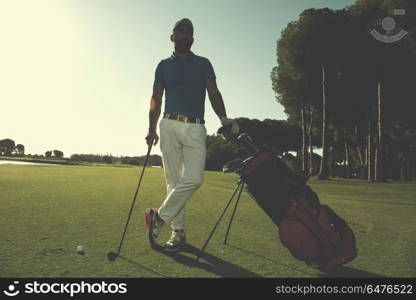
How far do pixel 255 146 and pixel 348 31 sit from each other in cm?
2908

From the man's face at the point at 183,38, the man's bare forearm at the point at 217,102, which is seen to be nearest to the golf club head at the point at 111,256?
the man's bare forearm at the point at 217,102

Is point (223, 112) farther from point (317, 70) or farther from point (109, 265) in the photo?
point (317, 70)

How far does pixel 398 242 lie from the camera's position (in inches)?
200

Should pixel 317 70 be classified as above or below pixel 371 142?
above

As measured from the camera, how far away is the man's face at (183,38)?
186 inches

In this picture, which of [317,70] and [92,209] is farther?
[317,70]

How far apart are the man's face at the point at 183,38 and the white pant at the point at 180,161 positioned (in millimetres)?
1039

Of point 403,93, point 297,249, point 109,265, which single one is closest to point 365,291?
point 297,249

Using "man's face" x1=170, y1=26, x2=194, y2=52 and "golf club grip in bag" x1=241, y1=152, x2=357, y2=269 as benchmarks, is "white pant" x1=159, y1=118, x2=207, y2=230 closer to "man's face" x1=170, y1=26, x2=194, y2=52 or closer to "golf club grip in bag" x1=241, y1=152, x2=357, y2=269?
"golf club grip in bag" x1=241, y1=152, x2=357, y2=269

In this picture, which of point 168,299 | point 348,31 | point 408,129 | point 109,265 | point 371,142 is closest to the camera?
point 168,299

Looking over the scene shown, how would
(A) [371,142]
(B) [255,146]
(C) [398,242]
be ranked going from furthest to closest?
1. (A) [371,142]
2. (C) [398,242]
3. (B) [255,146]

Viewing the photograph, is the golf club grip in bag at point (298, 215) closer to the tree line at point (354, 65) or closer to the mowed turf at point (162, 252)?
the mowed turf at point (162, 252)

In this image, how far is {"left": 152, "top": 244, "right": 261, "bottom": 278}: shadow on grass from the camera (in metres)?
3.36

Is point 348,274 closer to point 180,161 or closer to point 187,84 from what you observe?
point 180,161
